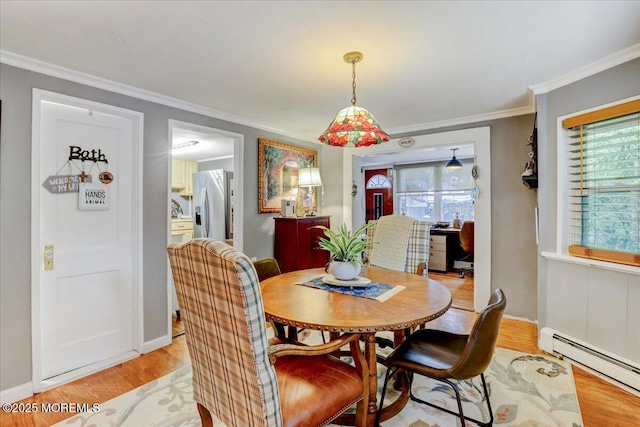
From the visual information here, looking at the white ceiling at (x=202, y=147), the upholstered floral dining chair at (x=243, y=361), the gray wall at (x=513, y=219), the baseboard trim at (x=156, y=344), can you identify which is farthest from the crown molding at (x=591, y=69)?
the baseboard trim at (x=156, y=344)

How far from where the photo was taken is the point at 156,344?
111 inches

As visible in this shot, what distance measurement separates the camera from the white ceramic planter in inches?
78.3

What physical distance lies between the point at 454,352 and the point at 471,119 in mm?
2781

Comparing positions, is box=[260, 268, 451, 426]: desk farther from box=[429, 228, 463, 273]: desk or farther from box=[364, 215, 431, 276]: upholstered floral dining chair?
box=[429, 228, 463, 273]: desk

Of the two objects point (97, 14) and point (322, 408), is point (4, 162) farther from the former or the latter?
point (322, 408)

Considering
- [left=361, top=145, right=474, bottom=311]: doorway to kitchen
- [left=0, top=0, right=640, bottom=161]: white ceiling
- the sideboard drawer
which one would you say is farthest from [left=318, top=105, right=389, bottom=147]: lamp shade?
the sideboard drawer

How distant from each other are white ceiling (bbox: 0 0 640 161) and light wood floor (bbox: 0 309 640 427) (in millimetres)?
2210

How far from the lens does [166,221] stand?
2912mm

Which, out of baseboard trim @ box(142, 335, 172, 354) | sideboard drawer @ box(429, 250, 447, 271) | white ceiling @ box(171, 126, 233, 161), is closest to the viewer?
baseboard trim @ box(142, 335, 172, 354)

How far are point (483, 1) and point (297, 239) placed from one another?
9.25 feet

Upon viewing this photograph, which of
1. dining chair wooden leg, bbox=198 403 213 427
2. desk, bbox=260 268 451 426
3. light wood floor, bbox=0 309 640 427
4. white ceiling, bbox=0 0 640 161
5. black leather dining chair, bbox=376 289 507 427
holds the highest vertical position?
white ceiling, bbox=0 0 640 161

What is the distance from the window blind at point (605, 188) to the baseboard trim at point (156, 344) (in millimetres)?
3517

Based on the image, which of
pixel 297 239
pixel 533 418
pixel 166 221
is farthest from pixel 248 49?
pixel 533 418

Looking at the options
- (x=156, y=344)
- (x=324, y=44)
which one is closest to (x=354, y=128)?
(x=324, y=44)
